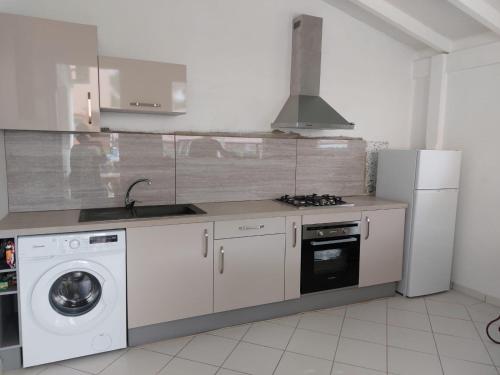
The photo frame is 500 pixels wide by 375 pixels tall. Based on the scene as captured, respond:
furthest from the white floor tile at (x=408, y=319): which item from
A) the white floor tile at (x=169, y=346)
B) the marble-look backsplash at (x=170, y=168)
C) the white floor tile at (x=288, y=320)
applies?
the white floor tile at (x=169, y=346)

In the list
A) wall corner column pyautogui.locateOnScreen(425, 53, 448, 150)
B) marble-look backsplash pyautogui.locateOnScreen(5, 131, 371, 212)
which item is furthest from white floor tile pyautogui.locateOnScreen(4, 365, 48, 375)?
wall corner column pyautogui.locateOnScreen(425, 53, 448, 150)

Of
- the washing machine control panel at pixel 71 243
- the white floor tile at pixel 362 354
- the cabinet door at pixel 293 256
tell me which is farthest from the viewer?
the cabinet door at pixel 293 256

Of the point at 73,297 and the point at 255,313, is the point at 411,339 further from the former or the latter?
the point at 73,297

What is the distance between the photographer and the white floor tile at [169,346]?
2416 millimetres

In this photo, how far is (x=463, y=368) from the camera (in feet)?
7.57

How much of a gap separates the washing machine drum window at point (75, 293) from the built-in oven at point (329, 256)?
1.53 m

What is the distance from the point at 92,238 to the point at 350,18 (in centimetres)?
313

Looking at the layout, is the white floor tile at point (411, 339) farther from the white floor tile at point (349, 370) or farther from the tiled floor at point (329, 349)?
the white floor tile at point (349, 370)

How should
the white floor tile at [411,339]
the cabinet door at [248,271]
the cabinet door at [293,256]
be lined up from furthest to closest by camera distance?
the cabinet door at [293,256]
the cabinet door at [248,271]
the white floor tile at [411,339]

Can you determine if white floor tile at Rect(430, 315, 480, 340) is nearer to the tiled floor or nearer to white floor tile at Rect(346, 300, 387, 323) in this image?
the tiled floor

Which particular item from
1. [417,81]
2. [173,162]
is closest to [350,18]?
[417,81]

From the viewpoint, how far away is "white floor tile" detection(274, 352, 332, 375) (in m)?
2.21

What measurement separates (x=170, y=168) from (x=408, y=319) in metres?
2.26

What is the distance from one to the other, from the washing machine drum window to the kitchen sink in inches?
15.6
